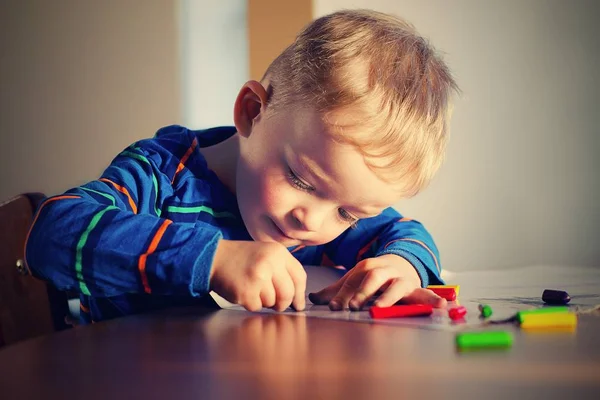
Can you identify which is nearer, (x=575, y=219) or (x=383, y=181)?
(x=383, y=181)

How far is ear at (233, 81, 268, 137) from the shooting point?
2.91ft

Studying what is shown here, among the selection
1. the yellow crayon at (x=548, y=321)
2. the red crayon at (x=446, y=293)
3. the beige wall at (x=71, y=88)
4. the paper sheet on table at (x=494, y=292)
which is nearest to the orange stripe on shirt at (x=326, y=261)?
the paper sheet on table at (x=494, y=292)

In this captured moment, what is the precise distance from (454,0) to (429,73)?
91 cm

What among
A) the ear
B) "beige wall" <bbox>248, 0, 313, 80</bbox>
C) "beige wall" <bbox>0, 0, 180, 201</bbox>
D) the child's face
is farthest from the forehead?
"beige wall" <bbox>0, 0, 180, 201</bbox>

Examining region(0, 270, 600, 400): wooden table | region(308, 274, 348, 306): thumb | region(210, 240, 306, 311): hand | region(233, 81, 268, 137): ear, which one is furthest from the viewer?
region(233, 81, 268, 137): ear

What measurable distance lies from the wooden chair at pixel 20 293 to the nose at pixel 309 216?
498 mm

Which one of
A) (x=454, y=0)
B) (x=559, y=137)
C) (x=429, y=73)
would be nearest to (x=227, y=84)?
(x=454, y=0)

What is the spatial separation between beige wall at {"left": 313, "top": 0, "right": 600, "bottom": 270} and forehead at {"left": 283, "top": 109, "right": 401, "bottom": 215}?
946mm

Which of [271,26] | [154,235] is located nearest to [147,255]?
[154,235]

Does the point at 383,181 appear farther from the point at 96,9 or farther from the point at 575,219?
the point at 96,9

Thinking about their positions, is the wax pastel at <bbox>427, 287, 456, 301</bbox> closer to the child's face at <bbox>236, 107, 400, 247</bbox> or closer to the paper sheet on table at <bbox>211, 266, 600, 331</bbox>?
the paper sheet on table at <bbox>211, 266, 600, 331</bbox>

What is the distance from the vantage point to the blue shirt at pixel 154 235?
0.63m

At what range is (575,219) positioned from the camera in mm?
1654

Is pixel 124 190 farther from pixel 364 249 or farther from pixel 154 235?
pixel 364 249
